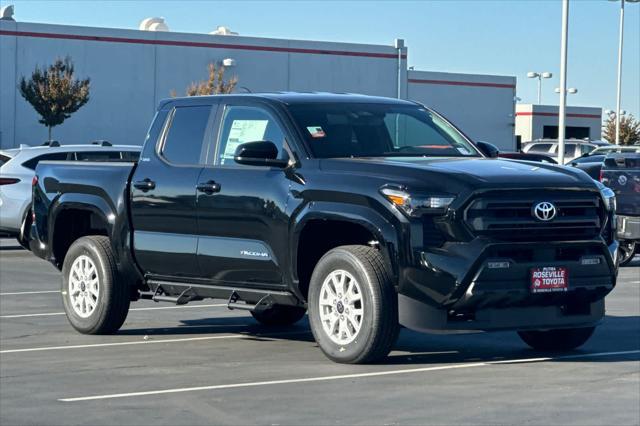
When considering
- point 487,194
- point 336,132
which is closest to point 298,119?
point 336,132

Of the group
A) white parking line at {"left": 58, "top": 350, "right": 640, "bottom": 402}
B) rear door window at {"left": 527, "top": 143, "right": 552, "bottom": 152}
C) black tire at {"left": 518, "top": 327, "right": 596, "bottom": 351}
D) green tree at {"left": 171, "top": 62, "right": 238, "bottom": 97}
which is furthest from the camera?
rear door window at {"left": 527, "top": 143, "right": 552, "bottom": 152}

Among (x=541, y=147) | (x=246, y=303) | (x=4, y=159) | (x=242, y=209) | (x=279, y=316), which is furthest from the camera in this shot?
(x=541, y=147)

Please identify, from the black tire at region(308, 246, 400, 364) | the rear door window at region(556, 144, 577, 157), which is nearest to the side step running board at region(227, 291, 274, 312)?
Result: the black tire at region(308, 246, 400, 364)

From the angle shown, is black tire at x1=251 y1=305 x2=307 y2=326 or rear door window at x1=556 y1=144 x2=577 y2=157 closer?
black tire at x1=251 y1=305 x2=307 y2=326

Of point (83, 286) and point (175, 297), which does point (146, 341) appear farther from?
point (83, 286)

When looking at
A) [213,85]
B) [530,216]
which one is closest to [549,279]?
[530,216]

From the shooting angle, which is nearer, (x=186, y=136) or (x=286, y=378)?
(x=286, y=378)

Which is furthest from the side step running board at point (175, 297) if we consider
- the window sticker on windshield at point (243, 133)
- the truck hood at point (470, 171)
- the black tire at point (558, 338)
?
the black tire at point (558, 338)

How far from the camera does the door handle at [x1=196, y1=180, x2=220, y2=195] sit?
11.0 meters

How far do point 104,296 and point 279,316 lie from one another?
1.70 metres

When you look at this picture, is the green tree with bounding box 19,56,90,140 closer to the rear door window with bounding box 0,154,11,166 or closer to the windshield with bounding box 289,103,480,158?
the rear door window with bounding box 0,154,11,166

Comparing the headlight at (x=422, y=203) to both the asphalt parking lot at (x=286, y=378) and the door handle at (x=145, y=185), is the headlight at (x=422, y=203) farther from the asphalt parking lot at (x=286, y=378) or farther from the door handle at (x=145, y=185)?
the door handle at (x=145, y=185)

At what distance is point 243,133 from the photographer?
36.9 ft

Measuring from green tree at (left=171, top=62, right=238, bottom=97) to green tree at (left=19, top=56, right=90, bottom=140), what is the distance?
388 cm
